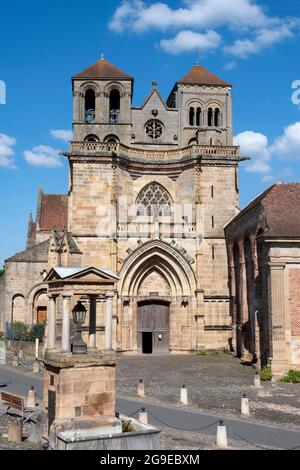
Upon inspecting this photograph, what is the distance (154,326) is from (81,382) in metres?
19.3

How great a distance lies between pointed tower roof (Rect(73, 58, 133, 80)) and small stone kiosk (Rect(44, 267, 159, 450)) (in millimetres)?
24741

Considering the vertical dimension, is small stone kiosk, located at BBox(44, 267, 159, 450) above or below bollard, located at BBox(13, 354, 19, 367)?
above

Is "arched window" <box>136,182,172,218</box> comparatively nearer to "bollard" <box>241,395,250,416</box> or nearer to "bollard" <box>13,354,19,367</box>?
"bollard" <box>13,354,19,367</box>

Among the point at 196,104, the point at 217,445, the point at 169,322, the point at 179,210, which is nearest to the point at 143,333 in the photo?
the point at 169,322

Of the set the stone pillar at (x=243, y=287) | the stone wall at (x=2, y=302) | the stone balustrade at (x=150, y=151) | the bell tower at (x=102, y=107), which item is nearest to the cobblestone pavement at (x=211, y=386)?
the stone pillar at (x=243, y=287)

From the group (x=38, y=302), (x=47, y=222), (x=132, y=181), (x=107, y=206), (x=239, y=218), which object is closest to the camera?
(x=239, y=218)

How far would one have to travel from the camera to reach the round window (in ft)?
114

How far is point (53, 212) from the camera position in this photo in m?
44.1

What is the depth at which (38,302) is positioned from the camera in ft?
120

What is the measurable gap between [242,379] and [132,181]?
578 inches

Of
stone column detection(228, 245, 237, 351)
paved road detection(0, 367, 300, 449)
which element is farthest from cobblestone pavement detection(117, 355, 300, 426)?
stone column detection(228, 245, 237, 351)

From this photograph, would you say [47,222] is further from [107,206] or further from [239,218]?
[239,218]

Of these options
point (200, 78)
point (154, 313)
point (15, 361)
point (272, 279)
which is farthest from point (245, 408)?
point (200, 78)

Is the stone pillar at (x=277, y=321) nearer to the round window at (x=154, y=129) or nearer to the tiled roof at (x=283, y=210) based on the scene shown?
the tiled roof at (x=283, y=210)
